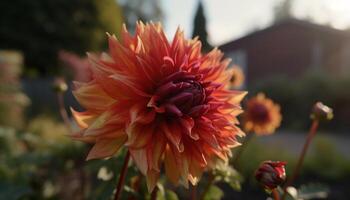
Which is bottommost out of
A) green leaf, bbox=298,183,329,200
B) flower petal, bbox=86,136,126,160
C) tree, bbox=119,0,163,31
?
green leaf, bbox=298,183,329,200

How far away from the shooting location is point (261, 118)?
2.54 meters

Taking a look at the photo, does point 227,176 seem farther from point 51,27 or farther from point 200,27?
point 51,27

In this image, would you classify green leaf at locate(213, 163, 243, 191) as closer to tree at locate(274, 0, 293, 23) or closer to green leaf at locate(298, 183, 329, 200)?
green leaf at locate(298, 183, 329, 200)

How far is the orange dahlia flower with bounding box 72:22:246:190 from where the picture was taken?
1.03 meters

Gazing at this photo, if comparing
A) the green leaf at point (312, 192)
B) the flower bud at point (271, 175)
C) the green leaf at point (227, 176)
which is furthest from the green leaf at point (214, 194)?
the flower bud at point (271, 175)

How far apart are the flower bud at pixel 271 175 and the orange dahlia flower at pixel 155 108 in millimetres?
101

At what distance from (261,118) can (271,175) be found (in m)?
1.45

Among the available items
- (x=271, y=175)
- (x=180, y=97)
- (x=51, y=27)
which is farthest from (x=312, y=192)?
(x=51, y=27)

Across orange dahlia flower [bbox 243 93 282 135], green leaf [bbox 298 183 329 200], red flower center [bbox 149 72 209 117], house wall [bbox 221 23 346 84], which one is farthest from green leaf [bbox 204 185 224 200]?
house wall [bbox 221 23 346 84]

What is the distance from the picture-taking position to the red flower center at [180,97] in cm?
106

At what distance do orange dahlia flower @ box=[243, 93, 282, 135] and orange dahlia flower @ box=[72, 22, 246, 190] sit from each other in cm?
133

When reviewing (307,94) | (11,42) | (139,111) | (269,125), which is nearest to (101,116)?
(139,111)

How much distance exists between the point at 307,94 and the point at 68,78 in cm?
902

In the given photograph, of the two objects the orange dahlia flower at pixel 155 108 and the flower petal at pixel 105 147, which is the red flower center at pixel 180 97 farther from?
the flower petal at pixel 105 147
